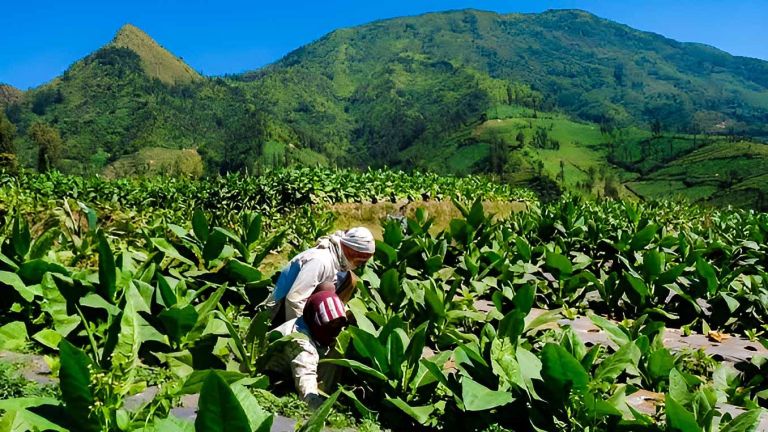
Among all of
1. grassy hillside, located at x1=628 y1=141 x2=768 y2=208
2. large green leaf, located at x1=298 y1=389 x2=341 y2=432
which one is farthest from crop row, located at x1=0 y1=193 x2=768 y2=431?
grassy hillside, located at x1=628 y1=141 x2=768 y2=208

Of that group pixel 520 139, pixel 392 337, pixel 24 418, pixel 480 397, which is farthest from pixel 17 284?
pixel 520 139

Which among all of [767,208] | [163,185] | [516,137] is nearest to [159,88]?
[516,137]

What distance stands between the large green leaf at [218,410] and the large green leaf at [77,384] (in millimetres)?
649

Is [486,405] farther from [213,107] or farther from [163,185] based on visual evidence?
[213,107]

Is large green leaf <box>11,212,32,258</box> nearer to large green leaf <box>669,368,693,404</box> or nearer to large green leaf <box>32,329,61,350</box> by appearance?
large green leaf <box>32,329,61,350</box>

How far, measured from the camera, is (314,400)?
3598 mm

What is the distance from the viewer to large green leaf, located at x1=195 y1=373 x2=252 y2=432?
6.58 ft

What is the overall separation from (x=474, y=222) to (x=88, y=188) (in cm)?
963

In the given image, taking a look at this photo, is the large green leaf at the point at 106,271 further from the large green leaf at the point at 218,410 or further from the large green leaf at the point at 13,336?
the large green leaf at the point at 218,410

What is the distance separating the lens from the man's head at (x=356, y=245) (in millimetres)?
4238

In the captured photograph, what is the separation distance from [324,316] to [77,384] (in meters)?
1.70

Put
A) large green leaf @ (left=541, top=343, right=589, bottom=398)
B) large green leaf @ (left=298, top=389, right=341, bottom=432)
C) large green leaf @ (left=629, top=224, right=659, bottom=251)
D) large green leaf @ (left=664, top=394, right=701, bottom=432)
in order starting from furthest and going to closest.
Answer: large green leaf @ (left=629, top=224, right=659, bottom=251), large green leaf @ (left=541, top=343, right=589, bottom=398), large green leaf @ (left=664, top=394, right=701, bottom=432), large green leaf @ (left=298, top=389, right=341, bottom=432)

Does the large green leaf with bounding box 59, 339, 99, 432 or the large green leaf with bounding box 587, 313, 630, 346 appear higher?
the large green leaf with bounding box 59, 339, 99, 432

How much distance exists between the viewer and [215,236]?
4.98 meters
